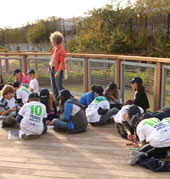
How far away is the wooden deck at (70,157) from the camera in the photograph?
3.62 meters

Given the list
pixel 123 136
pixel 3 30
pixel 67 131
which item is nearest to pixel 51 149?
Result: pixel 67 131

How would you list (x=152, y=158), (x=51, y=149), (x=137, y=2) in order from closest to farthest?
(x=152, y=158)
(x=51, y=149)
(x=137, y=2)

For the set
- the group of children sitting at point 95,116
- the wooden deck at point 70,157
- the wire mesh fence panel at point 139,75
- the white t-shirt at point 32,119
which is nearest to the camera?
the wooden deck at point 70,157

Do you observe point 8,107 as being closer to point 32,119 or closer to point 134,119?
point 32,119

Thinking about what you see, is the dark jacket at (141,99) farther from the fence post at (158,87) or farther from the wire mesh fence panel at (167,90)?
the wire mesh fence panel at (167,90)

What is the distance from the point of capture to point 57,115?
253 inches

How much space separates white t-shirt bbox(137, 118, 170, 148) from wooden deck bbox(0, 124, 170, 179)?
43cm

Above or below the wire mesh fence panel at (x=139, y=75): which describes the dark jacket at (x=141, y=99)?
below

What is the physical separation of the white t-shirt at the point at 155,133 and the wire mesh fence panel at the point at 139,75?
187cm

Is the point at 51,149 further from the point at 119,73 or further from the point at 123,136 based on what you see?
the point at 119,73

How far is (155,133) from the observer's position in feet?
12.9

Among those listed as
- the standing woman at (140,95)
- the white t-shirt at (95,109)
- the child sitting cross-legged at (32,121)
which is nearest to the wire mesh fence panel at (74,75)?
the white t-shirt at (95,109)

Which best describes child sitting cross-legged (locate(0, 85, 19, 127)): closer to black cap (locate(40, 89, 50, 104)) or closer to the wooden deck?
the wooden deck

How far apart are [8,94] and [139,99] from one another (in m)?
→ 2.97
